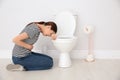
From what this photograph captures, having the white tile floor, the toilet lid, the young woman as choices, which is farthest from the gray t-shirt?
the toilet lid

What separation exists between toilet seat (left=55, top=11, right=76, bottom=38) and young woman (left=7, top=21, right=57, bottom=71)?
44cm

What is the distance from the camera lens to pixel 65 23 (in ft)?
10.7

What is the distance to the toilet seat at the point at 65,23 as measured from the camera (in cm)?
323

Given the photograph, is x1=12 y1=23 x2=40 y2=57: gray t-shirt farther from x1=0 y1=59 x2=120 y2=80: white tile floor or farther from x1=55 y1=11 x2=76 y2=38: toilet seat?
x1=55 y1=11 x2=76 y2=38: toilet seat

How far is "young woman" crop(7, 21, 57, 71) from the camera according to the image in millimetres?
2758

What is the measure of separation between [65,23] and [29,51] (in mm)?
712

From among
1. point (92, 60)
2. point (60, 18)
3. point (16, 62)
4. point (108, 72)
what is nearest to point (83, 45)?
point (92, 60)

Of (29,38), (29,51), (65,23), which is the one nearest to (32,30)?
(29,38)

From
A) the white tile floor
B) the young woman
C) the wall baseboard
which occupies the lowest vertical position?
the white tile floor

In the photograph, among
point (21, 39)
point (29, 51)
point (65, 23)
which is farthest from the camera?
point (65, 23)

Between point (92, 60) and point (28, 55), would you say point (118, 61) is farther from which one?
point (28, 55)

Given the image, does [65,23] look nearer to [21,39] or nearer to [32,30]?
[32,30]

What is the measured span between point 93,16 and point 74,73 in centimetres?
99

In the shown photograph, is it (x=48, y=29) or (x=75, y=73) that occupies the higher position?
(x=48, y=29)
